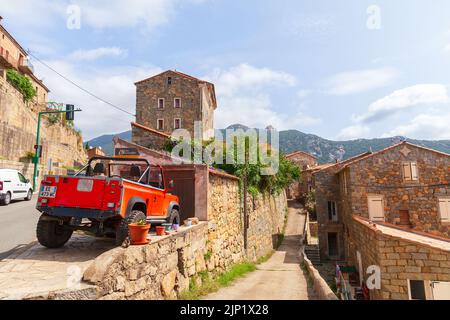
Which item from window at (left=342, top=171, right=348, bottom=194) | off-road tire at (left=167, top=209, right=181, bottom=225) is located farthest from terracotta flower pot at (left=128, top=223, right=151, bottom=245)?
window at (left=342, top=171, right=348, bottom=194)

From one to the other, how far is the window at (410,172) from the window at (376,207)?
85.7 inches

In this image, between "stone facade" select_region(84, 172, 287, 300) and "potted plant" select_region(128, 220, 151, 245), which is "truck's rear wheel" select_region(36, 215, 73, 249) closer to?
"potted plant" select_region(128, 220, 151, 245)

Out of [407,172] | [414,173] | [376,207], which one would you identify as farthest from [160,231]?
[414,173]

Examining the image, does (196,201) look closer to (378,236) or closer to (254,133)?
(378,236)

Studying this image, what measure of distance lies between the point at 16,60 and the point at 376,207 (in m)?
42.6

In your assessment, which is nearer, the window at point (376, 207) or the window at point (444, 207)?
the window at point (444, 207)

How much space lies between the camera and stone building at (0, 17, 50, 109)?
30719 mm

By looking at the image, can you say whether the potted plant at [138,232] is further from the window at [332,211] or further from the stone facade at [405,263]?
the window at [332,211]

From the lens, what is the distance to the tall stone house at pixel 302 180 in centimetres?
4428

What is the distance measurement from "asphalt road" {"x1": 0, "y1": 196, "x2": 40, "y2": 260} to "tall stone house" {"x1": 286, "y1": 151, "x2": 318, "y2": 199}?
116 ft

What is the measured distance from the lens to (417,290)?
444 inches

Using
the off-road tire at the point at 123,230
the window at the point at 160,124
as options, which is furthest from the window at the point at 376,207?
the window at the point at 160,124

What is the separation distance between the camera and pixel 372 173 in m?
17.8
